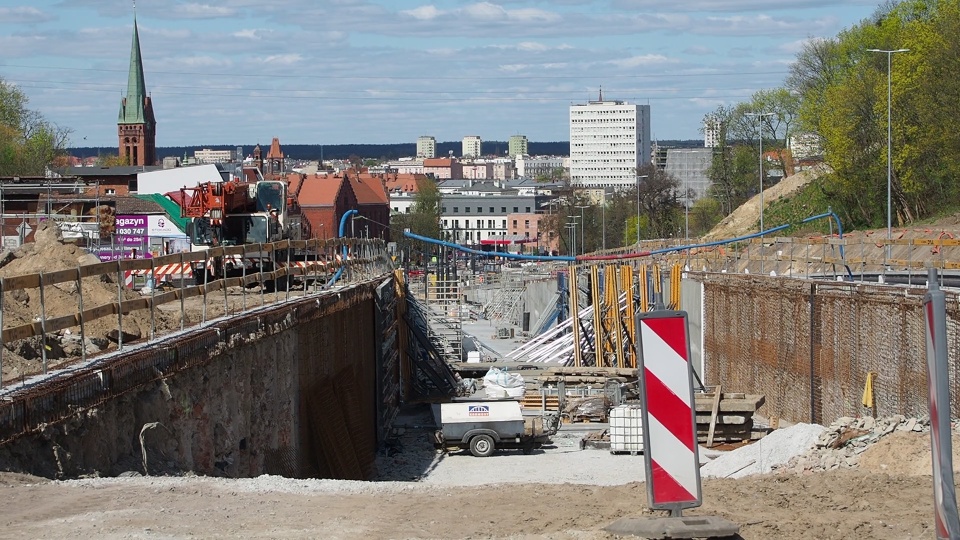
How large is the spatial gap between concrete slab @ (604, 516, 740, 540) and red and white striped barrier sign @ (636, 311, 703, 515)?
4.4 inches

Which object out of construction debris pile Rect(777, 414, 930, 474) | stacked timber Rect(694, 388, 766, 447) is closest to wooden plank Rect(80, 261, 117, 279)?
construction debris pile Rect(777, 414, 930, 474)

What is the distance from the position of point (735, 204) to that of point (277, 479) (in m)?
101

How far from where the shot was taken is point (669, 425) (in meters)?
7.71

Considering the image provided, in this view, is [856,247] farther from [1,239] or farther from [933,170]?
[1,239]

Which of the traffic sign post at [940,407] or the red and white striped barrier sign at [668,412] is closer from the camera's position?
the traffic sign post at [940,407]

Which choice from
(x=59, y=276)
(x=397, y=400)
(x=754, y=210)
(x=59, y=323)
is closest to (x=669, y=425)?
(x=59, y=323)

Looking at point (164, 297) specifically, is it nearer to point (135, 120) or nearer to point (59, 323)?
point (59, 323)

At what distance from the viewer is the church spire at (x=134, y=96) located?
138250 mm

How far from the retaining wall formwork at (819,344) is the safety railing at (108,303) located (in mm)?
10526

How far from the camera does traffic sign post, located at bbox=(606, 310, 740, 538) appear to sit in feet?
24.9

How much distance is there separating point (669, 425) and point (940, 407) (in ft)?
7.17

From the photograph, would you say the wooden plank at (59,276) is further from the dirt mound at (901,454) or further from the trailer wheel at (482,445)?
the trailer wheel at (482,445)

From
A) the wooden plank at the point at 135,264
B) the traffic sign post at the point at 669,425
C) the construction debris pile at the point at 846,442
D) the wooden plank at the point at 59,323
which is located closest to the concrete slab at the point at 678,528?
the traffic sign post at the point at 669,425

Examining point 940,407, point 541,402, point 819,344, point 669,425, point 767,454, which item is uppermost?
point 940,407
